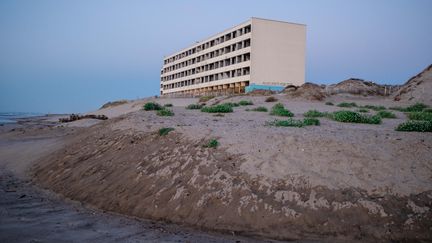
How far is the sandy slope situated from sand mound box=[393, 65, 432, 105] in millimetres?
21149

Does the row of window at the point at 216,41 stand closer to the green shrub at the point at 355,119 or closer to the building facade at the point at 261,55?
the building facade at the point at 261,55

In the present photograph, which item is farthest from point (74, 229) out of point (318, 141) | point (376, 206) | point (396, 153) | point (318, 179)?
point (396, 153)

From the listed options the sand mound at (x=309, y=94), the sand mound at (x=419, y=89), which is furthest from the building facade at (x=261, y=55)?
the sand mound at (x=419, y=89)

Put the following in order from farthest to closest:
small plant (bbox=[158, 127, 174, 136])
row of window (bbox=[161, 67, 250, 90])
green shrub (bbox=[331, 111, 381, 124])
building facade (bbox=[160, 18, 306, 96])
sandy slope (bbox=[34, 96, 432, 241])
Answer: row of window (bbox=[161, 67, 250, 90]) < building facade (bbox=[160, 18, 306, 96]) < green shrub (bbox=[331, 111, 381, 124]) < small plant (bbox=[158, 127, 174, 136]) < sandy slope (bbox=[34, 96, 432, 241])

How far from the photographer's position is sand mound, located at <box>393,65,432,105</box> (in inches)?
1060

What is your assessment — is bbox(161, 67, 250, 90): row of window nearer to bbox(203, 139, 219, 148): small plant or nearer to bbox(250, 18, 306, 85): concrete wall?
Result: bbox(250, 18, 306, 85): concrete wall

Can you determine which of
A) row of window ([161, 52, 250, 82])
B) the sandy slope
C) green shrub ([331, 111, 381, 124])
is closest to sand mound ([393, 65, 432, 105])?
green shrub ([331, 111, 381, 124])

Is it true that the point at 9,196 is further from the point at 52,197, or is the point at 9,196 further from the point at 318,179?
the point at 318,179

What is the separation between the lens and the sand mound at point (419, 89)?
A: 26934 mm

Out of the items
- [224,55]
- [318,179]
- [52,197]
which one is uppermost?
[224,55]

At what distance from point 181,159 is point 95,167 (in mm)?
2448

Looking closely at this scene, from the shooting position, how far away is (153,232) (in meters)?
5.41

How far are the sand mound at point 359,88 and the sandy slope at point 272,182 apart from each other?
2617 cm

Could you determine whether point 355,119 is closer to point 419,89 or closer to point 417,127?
point 417,127
